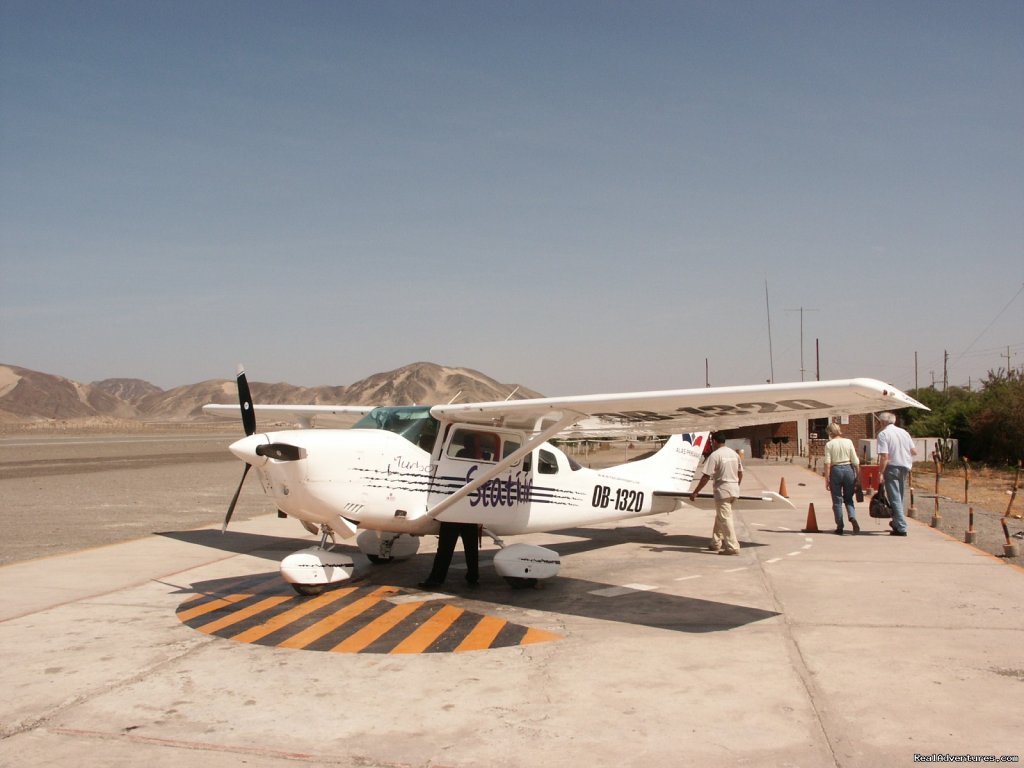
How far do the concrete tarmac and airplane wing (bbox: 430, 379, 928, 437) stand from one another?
1.96 m

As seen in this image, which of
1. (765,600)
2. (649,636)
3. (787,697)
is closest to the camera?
(787,697)

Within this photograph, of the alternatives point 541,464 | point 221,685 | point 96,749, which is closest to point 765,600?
point 541,464

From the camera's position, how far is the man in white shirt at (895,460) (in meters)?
12.6

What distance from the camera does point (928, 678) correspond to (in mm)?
5809

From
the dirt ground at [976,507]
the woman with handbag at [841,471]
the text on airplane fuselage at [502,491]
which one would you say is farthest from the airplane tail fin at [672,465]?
the dirt ground at [976,507]

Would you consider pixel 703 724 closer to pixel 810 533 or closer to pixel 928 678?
pixel 928 678

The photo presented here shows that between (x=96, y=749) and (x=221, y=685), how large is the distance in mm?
1251

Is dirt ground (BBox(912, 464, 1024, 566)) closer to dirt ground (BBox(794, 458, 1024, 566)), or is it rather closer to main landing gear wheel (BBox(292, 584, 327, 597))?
dirt ground (BBox(794, 458, 1024, 566))

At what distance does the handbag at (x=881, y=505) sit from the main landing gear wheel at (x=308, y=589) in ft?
30.6

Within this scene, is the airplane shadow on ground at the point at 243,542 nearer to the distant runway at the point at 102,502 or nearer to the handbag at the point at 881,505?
the distant runway at the point at 102,502

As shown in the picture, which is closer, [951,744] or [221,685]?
[951,744]

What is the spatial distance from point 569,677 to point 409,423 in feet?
14.3

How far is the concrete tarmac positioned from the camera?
4.62 m

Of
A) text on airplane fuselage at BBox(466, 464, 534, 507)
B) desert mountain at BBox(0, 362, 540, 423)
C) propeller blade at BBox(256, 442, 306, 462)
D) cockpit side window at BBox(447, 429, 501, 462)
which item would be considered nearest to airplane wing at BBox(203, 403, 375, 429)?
cockpit side window at BBox(447, 429, 501, 462)
